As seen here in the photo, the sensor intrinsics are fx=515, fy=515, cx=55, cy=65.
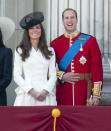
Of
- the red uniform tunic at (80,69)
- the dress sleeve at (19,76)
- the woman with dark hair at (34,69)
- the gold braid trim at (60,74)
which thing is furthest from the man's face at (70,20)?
the dress sleeve at (19,76)

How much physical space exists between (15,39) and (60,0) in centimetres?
73

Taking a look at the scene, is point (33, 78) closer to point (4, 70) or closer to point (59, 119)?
point (4, 70)

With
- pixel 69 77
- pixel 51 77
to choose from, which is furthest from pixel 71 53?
pixel 51 77

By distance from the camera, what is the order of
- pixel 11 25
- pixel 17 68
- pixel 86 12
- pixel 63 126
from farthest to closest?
pixel 86 12
pixel 11 25
pixel 17 68
pixel 63 126

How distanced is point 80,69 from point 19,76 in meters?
0.62

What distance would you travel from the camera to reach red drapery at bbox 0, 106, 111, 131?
395 cm

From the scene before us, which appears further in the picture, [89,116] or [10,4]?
[10,4]

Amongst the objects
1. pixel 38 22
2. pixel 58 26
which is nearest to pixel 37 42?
pixel 38 22

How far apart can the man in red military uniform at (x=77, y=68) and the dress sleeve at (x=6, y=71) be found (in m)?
0.51

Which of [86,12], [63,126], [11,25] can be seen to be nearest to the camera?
[63,126]

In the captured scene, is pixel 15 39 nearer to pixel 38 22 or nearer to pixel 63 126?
pixel 38 22

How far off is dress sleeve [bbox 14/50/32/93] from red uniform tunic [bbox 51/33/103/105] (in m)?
0.46

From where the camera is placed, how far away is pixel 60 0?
247 inches

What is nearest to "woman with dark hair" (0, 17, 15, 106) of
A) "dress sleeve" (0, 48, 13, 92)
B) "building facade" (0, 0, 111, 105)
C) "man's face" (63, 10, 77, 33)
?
"dress sleeve" (0, 48, 13, 92)
